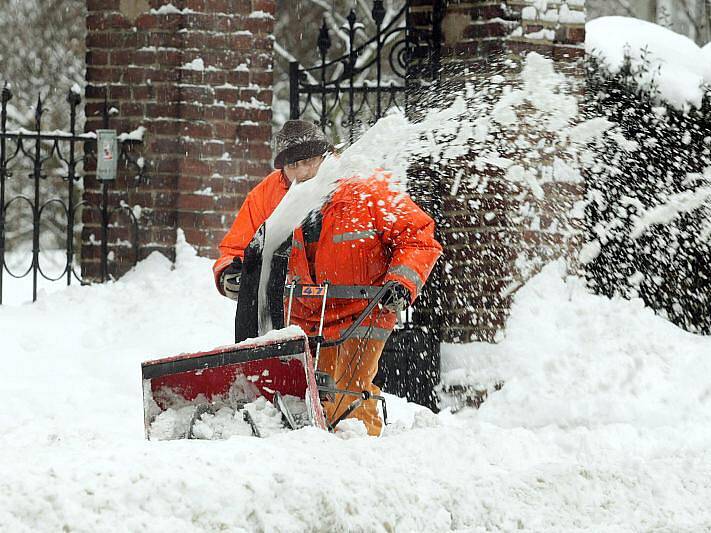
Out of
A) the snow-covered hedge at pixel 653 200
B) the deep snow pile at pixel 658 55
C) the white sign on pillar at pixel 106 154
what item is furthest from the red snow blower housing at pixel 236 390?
the deep snow pile at pixel 658 55

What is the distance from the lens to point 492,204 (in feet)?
24.5

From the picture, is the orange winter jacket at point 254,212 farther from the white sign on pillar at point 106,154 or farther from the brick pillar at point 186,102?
the white sign on pillar at point 106,154

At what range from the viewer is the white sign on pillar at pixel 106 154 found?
8016mm

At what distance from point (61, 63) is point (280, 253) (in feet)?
46.0

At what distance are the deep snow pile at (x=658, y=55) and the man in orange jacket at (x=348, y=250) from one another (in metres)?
2.92

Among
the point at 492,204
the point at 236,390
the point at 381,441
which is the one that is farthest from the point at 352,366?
the point at 492,204

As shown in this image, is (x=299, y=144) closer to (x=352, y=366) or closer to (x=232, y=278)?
(x=232, y=278)

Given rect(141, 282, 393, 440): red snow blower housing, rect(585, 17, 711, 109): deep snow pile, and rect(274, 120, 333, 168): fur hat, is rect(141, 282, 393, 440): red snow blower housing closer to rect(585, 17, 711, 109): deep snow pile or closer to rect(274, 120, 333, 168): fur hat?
rect(274, 120, 333, 168): fur hat

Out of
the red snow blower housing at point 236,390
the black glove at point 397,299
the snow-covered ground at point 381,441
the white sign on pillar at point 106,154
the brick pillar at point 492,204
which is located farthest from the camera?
the white sign on pillar at point 106,154

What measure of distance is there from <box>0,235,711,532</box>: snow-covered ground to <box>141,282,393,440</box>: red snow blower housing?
32cm

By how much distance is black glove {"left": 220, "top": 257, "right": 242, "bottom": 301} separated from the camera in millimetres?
5441

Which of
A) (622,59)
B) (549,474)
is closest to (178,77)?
(622,59)

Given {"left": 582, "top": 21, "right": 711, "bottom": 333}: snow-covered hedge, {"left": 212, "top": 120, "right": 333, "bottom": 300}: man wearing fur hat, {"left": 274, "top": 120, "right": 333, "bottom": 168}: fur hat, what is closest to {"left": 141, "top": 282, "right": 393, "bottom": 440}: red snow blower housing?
{"left": 212, "top": 120, "right": 333, "bottom": 300}: man wearing fur hat

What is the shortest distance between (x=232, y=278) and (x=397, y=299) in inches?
33.4
